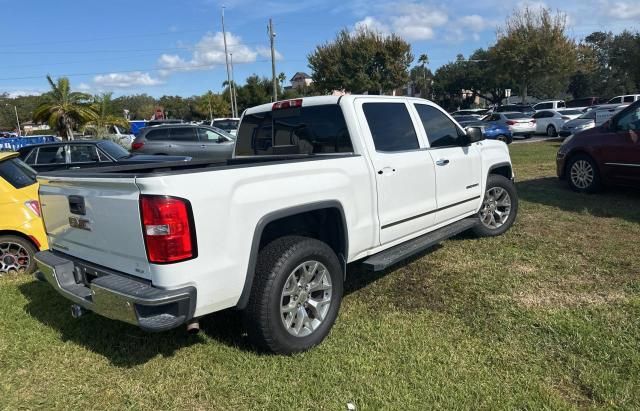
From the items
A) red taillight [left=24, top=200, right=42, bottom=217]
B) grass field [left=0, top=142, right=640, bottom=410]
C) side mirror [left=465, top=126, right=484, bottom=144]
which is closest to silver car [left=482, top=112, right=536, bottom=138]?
side mirror [left=465, top=126, right=484, bottom=144]

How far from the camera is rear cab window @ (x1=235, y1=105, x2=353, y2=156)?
423 cm

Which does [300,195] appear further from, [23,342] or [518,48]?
[518,48]

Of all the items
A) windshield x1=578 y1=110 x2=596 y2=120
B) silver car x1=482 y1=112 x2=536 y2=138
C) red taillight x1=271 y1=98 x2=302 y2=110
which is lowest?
silver car x1=482 y1=112 x2=536 y2=138

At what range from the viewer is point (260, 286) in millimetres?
3166

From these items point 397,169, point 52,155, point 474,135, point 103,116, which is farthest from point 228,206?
point 103,116

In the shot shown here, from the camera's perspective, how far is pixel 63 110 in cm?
2347

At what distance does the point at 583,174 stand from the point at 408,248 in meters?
5.39

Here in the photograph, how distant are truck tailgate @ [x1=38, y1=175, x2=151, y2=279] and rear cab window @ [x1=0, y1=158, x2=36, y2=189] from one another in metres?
1.82

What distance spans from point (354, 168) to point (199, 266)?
4.90 ft

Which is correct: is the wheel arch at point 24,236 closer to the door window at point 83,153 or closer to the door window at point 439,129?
the door window at point 83,153

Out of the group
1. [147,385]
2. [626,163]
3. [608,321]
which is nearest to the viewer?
[147,385]

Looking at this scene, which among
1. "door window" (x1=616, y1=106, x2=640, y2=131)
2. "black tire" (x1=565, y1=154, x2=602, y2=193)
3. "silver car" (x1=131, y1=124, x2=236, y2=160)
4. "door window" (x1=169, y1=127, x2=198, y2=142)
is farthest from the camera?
"door window" (x1=169, y1=127, x2=198, y2=142)

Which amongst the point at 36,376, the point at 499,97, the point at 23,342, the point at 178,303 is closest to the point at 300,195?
the point at 178,303

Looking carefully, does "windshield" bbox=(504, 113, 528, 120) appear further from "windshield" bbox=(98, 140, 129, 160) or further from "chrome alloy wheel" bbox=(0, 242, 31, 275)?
"chrome alloy wheel" bbox=(0, 242, 31, 275)
